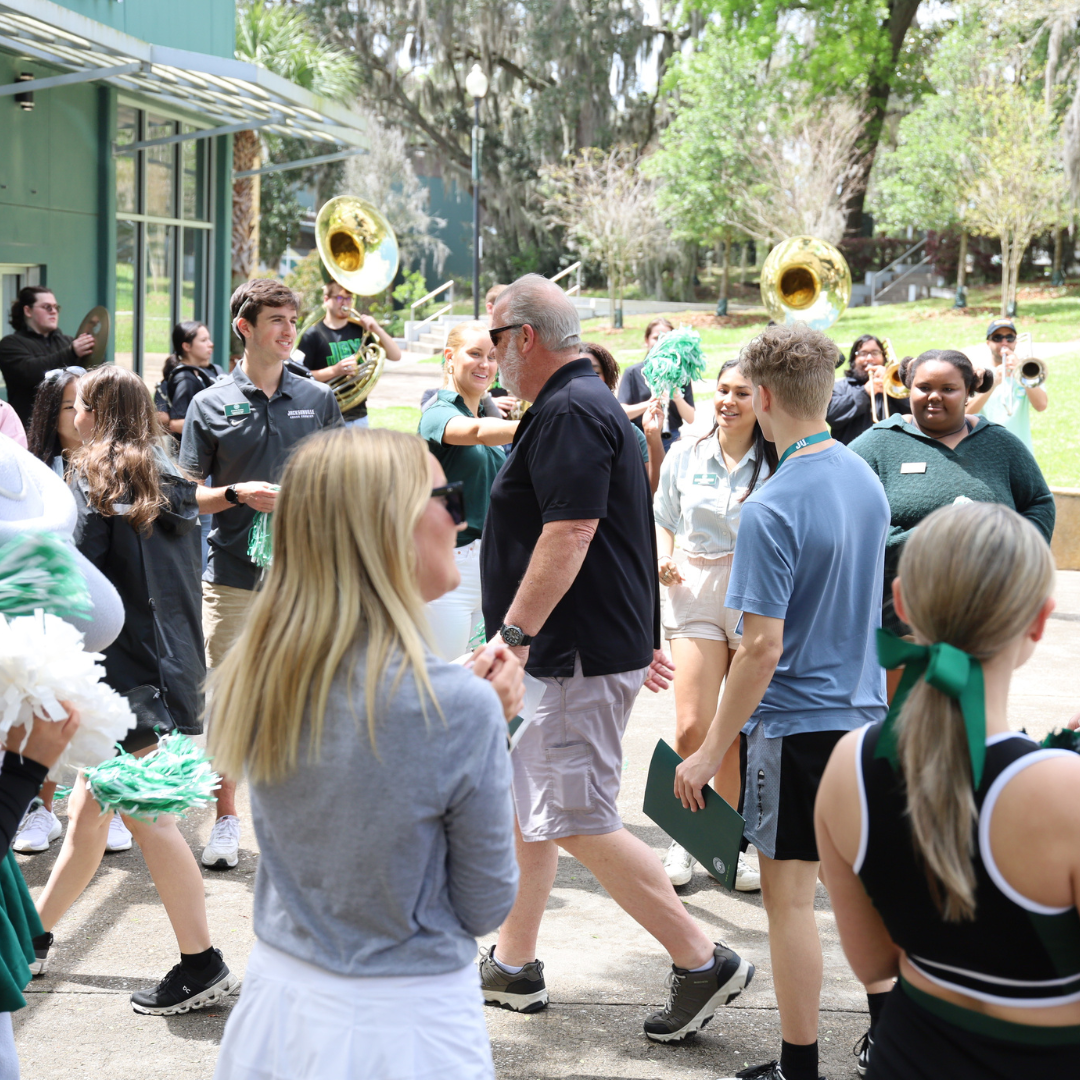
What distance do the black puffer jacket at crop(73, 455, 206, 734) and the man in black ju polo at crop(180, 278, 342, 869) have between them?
806mm

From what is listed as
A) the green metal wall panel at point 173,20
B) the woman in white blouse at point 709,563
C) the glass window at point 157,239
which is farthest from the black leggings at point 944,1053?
the glass window at point 157,239

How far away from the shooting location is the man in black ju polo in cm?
473

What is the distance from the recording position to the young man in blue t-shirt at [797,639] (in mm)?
2902

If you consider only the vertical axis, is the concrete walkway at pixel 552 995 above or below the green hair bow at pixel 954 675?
below

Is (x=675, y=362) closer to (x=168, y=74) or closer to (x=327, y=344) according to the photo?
(x=327, y=344)

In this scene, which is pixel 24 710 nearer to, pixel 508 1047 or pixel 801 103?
pixel 508 1047

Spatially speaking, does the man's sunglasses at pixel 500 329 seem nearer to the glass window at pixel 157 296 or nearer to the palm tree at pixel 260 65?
the glass window at pixel 157 296

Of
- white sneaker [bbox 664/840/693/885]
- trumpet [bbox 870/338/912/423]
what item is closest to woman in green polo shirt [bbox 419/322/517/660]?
white sneaker [bbox 664/840/693/885]

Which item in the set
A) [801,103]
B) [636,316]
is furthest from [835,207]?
[636,316]

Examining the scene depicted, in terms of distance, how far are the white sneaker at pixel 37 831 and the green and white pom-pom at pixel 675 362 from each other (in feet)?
12.8

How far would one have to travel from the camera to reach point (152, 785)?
303cm

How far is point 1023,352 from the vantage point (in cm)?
937

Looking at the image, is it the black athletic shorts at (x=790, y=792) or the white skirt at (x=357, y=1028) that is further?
the black athletic shorts at (x=790, y=792)

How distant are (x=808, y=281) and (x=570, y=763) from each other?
Answer: 9220 millimetres
